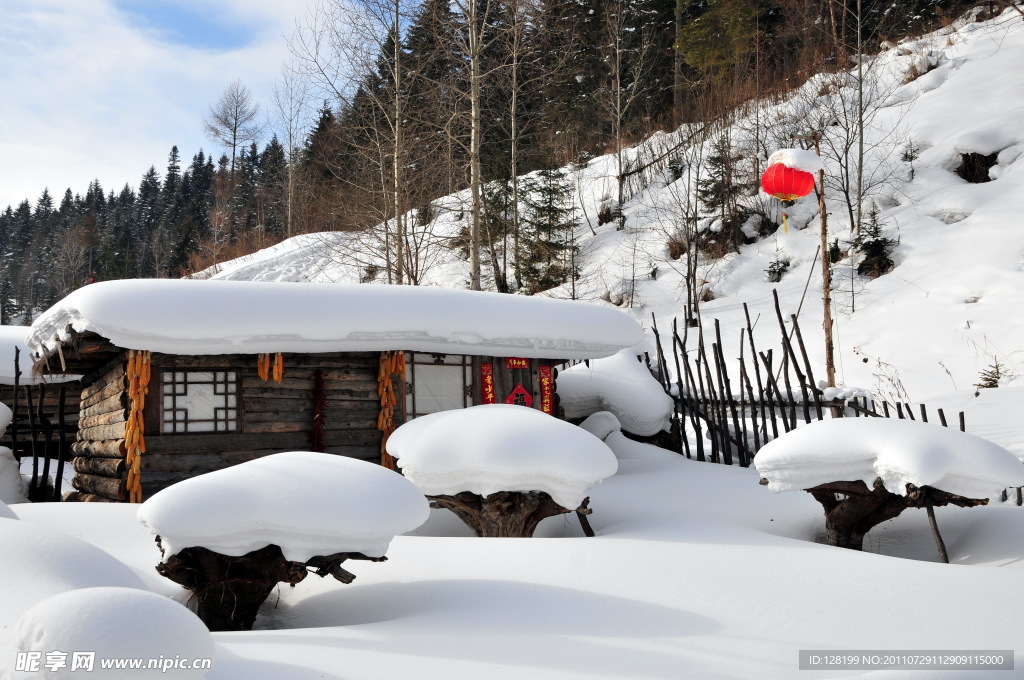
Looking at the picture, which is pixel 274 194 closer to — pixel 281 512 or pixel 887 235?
pixel 887 235

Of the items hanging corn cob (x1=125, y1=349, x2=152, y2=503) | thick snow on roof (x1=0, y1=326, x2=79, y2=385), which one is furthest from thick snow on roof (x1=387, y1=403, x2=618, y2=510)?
thick snow on roof (x1=0, y1=326, x2=79, y2=385)

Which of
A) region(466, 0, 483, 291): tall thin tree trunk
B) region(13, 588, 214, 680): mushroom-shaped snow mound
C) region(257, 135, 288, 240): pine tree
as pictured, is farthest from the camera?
region(257, 135, 288, 240): pine tree

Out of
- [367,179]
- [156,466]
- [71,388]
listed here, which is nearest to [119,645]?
[156,466]

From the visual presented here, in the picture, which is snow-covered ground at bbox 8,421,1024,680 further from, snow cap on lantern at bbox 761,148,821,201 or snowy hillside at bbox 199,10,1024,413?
snowy hillside at bbox 199,10,1024,413

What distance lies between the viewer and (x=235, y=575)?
529cm

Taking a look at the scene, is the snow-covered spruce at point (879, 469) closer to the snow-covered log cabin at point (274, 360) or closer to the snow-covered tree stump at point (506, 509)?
the snow-covered tree stump at point (506, 509)

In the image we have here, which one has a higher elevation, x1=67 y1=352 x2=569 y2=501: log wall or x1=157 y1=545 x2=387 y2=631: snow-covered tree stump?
x1=67 y1=352 x2=569 y2=501: log wall

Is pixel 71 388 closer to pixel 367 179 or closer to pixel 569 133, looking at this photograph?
pixel 367 179

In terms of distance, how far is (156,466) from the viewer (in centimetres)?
926

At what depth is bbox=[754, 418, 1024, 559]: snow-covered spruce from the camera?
6754 mm

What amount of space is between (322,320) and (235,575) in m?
4.45

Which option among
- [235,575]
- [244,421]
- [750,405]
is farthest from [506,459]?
[750,405]

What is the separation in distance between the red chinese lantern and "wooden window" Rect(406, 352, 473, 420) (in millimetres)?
5706

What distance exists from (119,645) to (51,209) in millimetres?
64591
